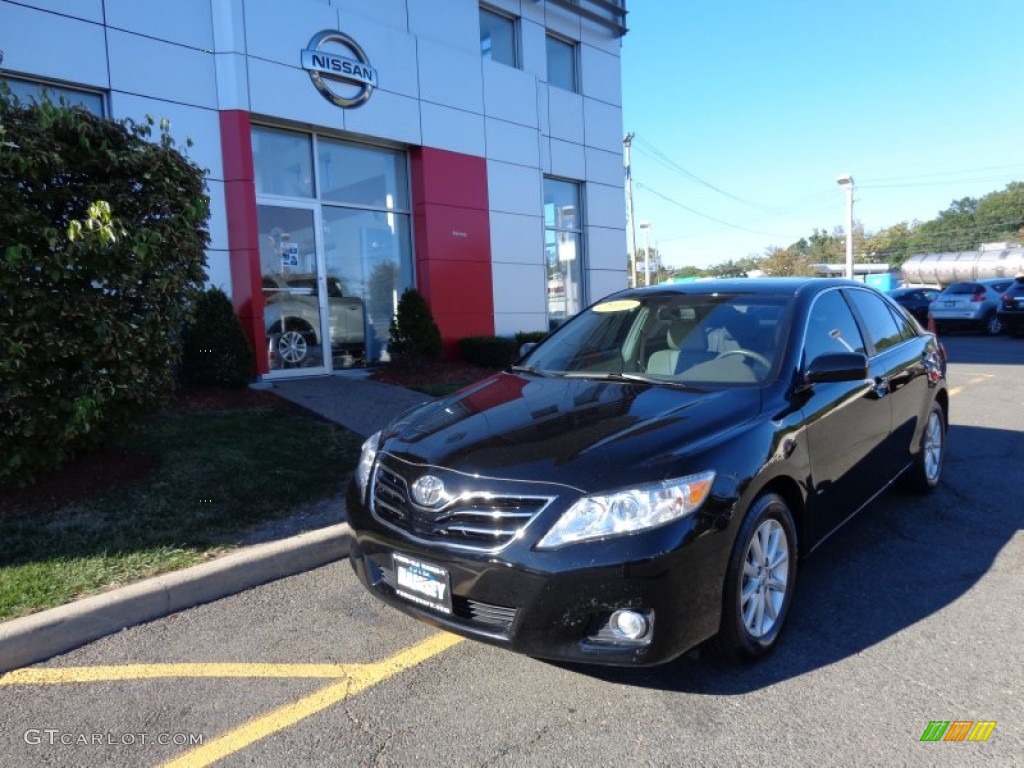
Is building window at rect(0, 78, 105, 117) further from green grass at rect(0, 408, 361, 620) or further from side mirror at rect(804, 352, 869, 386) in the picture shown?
side mirror at rect(804, 352, 869, 386)

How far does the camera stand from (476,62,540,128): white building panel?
42.0ft

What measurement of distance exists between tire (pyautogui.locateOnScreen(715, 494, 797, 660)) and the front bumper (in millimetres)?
100

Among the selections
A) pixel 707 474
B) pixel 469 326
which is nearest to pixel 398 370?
pixel 469 326

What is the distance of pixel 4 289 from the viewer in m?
4.12

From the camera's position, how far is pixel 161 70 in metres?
8.86

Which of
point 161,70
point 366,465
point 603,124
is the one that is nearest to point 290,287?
point 161,70

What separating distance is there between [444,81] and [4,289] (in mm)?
9304

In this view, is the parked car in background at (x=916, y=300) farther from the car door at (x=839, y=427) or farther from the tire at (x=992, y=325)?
the car door at (x=839, y=427)

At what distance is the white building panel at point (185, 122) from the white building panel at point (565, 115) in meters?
7.16

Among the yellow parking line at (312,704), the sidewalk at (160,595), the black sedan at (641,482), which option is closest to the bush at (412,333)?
the sidewalk at (160,595)

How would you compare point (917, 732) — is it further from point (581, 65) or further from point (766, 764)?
point (581, 65)

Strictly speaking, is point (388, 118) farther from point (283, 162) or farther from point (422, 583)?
point (422, 583)

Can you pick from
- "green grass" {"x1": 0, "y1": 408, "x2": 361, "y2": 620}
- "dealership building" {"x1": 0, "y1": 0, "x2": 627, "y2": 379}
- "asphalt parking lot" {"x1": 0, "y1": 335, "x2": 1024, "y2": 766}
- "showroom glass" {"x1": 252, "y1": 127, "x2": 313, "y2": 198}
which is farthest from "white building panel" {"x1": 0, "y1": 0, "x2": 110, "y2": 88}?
"asphalt parking lot" {"x1": 0, "y1": 335, "x2": 1024, "y2": 766}

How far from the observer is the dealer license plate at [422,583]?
2691 mm
